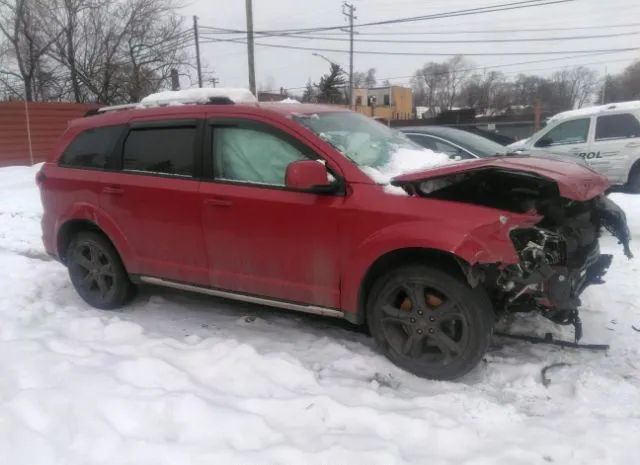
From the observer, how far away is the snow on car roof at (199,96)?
4527 millimetres

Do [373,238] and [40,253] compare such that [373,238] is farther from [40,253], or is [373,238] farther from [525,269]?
[40,253]

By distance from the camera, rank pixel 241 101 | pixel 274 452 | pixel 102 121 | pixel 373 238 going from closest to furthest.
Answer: pixel 274 452 < pixel 373 238 < pixel 241 101 < pixel 102 121

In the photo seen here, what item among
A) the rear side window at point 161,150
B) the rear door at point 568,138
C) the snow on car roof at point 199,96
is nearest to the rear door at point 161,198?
the rear side window at point 161,150

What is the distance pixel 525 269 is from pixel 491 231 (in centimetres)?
31

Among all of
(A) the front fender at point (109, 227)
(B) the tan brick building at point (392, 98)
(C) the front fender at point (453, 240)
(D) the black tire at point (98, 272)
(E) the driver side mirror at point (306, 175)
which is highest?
(B) the tan brick building at point (392, 98)

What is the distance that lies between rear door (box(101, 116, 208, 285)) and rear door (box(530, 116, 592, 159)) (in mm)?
7636

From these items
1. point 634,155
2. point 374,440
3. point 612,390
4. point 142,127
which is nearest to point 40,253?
point 142,127

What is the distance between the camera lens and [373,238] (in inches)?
138

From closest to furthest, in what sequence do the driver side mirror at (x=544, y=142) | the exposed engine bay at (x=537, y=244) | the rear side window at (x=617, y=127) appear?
the exposed engine bay at (x=537, y=244), the rear side window at (x=617, y=127), the driver side mirror at (x=544, y=142)

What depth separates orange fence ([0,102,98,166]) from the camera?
55.1 feet

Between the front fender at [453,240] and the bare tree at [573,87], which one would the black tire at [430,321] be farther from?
the bare tree at [573,87]

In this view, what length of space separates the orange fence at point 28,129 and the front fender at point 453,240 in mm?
15481

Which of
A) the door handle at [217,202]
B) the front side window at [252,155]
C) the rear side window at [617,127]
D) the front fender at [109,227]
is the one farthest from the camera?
the rear side window at [617,127]

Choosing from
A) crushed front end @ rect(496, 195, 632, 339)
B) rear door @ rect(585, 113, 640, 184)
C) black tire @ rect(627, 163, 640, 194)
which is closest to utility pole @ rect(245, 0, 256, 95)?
rear door @ rect(585, 113, 640, 184)
